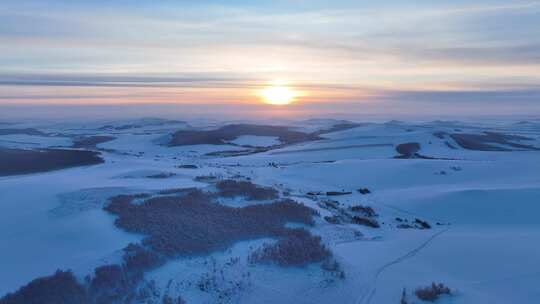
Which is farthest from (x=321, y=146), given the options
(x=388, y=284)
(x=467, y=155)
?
(x=388, y=284)

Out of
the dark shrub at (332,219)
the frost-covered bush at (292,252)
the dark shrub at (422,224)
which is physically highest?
the frost-covered bush at (292,252)

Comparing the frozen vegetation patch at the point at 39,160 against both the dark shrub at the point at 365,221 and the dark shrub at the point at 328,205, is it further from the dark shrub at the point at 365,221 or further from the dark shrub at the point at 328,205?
the dark shrub at the point at 365,221

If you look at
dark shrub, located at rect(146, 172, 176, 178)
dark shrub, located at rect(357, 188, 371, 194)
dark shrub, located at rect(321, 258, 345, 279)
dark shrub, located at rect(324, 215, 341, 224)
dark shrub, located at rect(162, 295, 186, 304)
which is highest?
dark shrub, located at rect(146, 172, 176, 178)

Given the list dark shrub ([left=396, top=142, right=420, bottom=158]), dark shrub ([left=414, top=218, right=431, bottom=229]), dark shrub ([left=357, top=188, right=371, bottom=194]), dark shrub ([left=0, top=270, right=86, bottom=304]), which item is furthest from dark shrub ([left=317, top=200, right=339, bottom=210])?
dark shrub ([left=396, top=142, right=420, bottom=158])

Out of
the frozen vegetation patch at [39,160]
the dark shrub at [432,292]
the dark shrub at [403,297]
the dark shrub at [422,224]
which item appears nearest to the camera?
the dark shrub at [403,297]

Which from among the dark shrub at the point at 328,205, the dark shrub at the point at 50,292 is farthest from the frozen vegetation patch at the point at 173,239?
the dark shrub at the point at 328,205

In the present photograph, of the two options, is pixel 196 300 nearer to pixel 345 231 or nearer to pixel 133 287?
pixel 133 287

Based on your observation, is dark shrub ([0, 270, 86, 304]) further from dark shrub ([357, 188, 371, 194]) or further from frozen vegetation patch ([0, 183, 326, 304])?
dark shrub ([357, 188, 371, 194])
